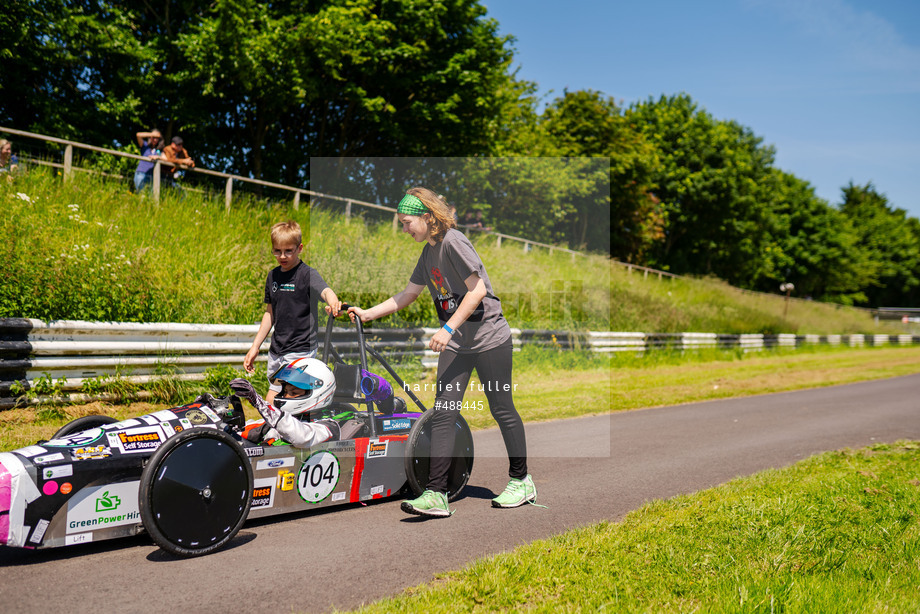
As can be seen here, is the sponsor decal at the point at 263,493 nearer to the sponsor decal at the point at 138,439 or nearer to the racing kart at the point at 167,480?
the racing kart at the point at 167,480

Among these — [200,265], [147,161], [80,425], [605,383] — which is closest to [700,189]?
[605,383]

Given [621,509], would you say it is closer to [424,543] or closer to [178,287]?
[424,543]

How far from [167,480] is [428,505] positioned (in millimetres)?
1719

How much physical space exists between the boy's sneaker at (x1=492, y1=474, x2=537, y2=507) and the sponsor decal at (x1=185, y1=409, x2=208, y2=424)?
7.05 ft

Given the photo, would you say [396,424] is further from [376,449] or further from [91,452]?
[91,452]

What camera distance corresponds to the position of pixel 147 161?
14.0m

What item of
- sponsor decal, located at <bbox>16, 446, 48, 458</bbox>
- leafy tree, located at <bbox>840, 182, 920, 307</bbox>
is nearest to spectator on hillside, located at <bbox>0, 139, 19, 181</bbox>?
sponsor decal, located at <bbox>16, 446, 48, 458</bbox>

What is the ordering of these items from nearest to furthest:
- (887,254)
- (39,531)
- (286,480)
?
(39,531) < (286,480) < (887,254)

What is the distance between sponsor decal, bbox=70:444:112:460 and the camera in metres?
3.44

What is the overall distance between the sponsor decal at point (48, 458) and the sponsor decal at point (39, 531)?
0.96 feet

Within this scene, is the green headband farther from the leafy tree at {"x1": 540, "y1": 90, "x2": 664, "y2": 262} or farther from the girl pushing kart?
Result: the leafy tree at {"x1": 540, "y1": 90, "x2": 664, "y2": 262}

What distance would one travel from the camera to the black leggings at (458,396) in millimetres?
4586

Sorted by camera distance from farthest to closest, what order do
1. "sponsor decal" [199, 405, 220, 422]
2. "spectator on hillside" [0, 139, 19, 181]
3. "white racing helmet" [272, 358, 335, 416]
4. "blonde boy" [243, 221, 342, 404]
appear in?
1. "spectator on hillside" [0, 139, 19, 181]
2. "blonde boy" [243, 221, 342, 404]
3. "white racing helmet" [272, 358, 335, 416]
4. "sponsor decal" [199, 405, 220, 422]

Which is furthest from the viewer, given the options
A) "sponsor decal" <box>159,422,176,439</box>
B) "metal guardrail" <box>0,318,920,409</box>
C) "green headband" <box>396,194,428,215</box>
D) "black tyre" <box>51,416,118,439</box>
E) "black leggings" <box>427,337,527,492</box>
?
"metal guardrail" <box>0,318,920,409</box>
